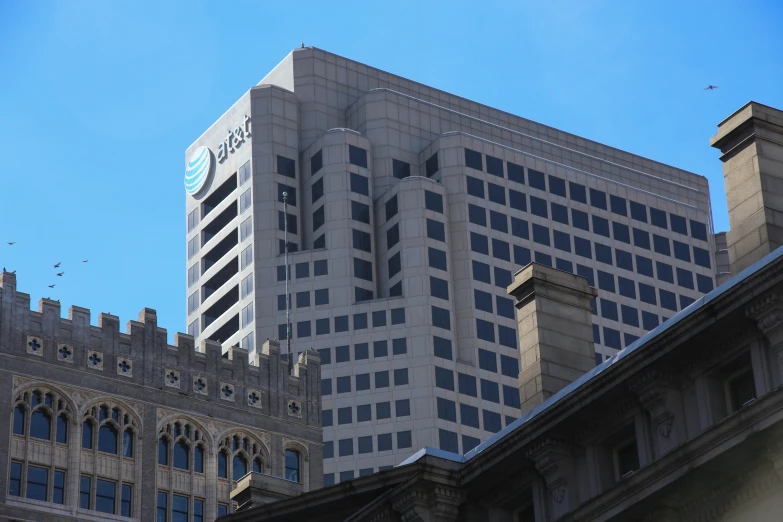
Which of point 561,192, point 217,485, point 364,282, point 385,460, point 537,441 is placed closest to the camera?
point 537,441

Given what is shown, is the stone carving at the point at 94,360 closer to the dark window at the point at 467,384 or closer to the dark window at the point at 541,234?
the dark window at the point at 467,384

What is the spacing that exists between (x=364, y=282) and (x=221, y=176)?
2301 cm

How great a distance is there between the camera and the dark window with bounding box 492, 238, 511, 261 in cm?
17875

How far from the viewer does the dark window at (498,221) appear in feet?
592

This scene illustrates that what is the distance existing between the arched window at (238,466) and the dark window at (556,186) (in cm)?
7981

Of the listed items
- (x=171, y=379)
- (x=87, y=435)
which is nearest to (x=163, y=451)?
(x=171, y=379)

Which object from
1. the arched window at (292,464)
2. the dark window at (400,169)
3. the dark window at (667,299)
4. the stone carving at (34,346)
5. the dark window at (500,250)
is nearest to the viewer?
the stone carving at (34,346)

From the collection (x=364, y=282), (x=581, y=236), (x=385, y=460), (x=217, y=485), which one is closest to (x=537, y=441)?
(x=217, y=485)

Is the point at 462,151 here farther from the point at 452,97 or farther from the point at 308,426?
the point at 308,426

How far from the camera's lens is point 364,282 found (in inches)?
6939

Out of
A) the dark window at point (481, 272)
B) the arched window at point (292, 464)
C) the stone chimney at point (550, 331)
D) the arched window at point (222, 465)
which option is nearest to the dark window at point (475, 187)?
the dark window at point (481, 272)

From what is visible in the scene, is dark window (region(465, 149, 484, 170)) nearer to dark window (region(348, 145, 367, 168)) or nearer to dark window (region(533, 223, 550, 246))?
dark window (region(533, 223, 550, 246))

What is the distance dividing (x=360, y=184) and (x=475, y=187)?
1088cm

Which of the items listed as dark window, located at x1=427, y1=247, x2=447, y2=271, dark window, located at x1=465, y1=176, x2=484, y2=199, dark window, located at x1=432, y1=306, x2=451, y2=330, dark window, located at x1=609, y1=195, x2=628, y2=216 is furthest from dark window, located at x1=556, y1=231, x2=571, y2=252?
dark window, located at x1=432, y1=306, x2=451, y2=330
